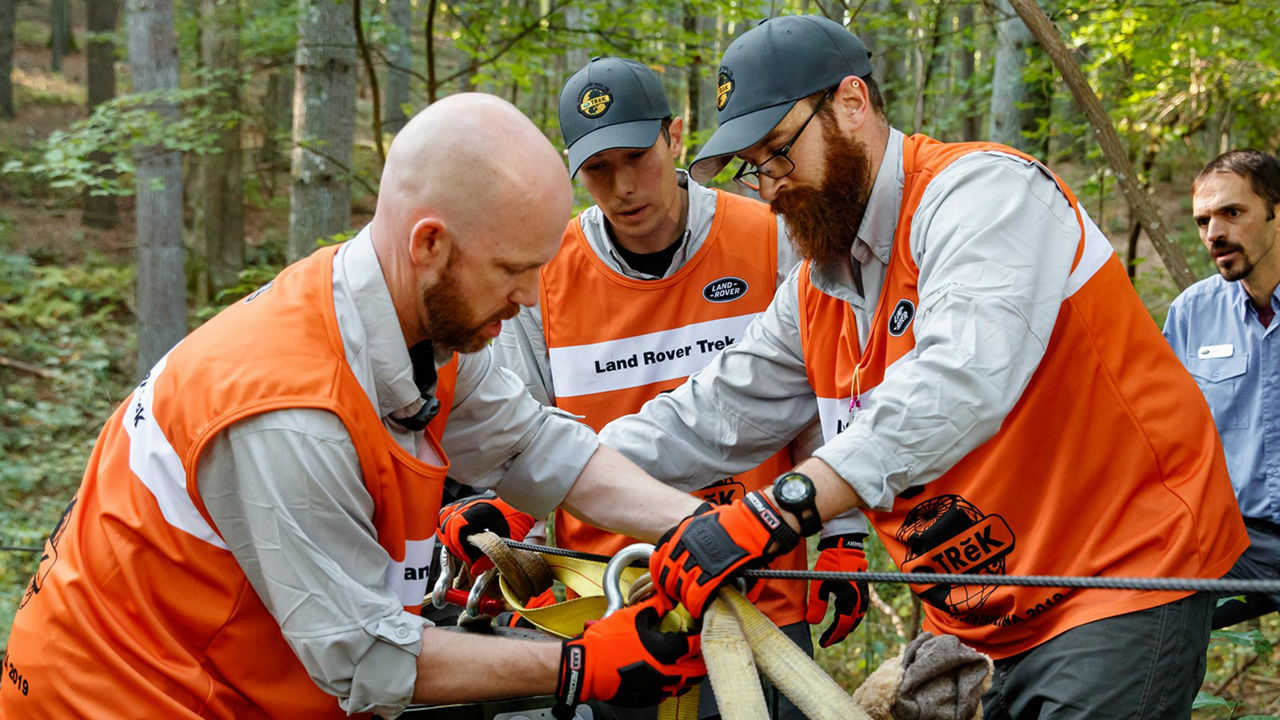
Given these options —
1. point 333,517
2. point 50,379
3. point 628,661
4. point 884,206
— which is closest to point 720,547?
point 628,661

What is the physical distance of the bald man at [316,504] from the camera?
1.95m

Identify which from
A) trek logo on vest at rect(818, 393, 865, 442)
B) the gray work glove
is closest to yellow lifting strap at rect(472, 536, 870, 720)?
the gray work glove

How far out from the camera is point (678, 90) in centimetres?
1523

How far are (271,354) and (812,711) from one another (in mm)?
1237

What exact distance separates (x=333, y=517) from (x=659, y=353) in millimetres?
1702

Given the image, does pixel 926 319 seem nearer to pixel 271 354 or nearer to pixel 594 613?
pixel 594 613

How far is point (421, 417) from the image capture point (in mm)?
2271

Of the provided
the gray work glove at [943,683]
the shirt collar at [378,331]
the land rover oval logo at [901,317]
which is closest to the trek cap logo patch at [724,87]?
the land rover oval logo at [901,317]

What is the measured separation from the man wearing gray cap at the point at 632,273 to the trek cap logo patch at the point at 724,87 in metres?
0.61

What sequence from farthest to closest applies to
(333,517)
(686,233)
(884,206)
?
(686,233), (884,206), (333,517)

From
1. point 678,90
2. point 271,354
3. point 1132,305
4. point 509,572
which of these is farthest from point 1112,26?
point 678,90

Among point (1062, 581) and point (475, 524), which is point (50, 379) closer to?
point (475, 524)

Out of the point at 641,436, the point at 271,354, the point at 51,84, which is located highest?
the point at 271,354

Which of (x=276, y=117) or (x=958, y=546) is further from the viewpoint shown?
(x=276, y=117)
